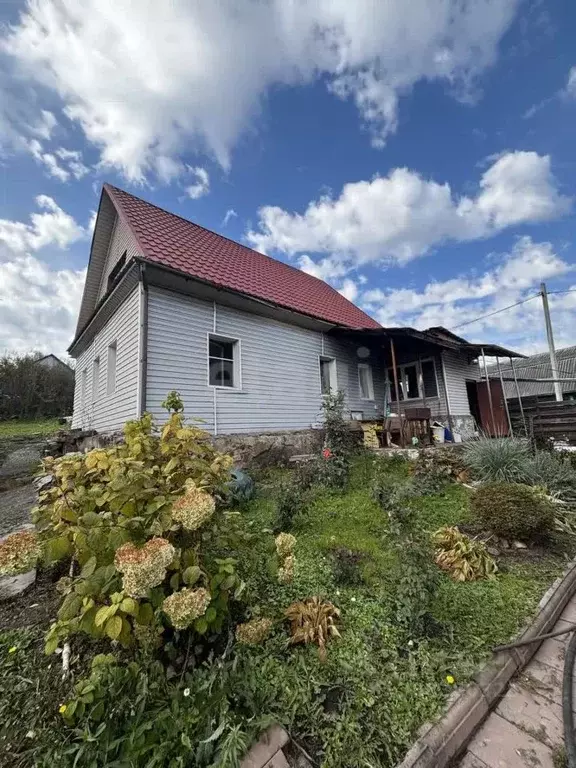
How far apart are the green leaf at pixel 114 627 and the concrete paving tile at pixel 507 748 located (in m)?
1.83

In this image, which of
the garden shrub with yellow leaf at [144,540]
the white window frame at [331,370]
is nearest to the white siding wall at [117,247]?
the white window frame at [331,370]

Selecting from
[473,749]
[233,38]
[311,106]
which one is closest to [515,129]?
[311,106]

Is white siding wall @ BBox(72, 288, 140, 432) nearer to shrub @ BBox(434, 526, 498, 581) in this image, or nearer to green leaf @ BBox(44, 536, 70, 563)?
green leaf @ BBox(44, 536, 70, 563)

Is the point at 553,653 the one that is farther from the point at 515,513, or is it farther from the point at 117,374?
the point at 117,374

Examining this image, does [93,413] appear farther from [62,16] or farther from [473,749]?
[473,749]

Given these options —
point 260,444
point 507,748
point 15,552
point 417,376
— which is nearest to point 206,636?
point 15,552

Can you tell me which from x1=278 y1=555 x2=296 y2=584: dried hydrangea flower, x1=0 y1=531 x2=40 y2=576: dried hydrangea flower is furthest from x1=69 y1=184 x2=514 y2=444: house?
x1=278 y1=555 x2=296 y2=584: dried hydrangea flower

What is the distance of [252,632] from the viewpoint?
1.95 m

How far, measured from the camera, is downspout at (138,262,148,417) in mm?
5785

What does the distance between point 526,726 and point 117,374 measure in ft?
25.7

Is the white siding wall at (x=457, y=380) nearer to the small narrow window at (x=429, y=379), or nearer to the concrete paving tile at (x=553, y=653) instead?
the small narrow window at (x=429, y=379)

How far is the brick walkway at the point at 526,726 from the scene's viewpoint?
Result: 1.50 metres

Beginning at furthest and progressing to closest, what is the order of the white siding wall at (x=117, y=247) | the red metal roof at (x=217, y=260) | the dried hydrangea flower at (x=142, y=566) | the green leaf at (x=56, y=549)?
the white siding wall at (x=117, y=247) → the red metal roof at (x=217, y=260) → the green leaf at (x=56, y=549) → the dried hydrangea flower at (x=142, y=566)

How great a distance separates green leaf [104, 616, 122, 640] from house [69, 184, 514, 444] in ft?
15.7
